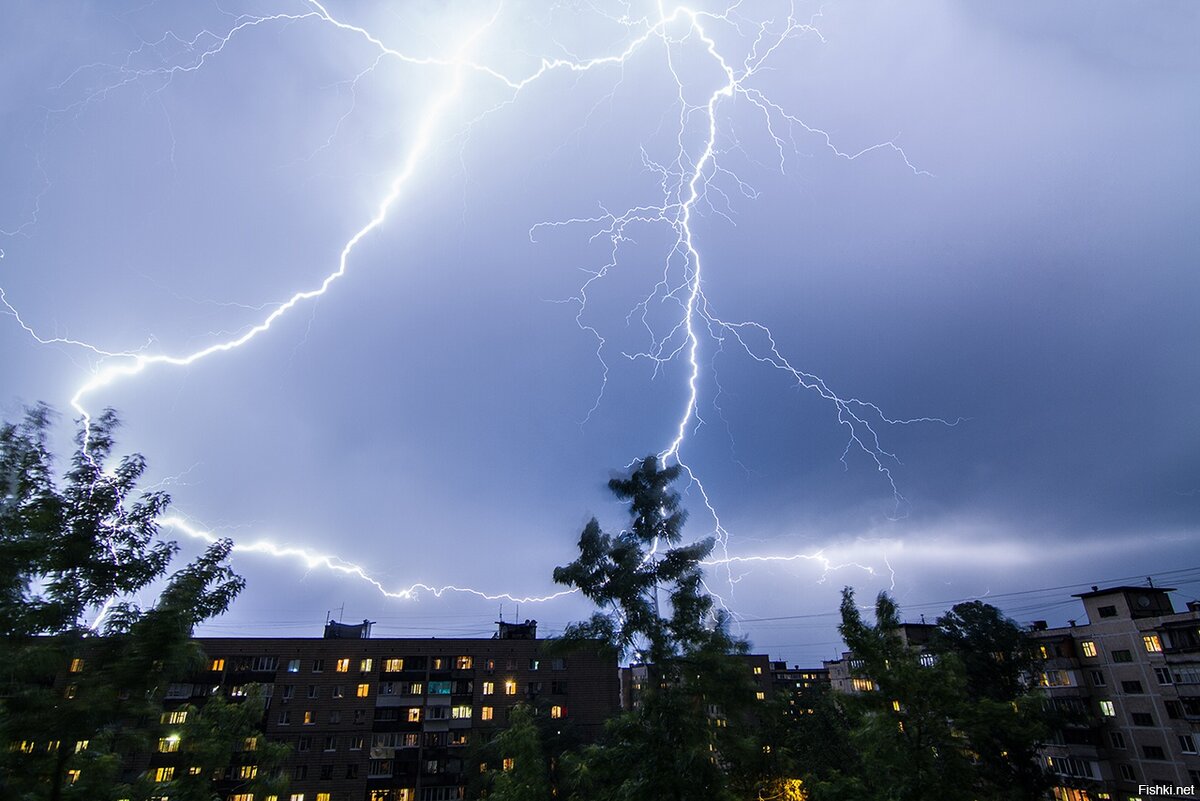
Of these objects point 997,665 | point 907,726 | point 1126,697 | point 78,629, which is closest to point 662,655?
point 907,726

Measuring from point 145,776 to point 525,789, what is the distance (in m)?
9.91

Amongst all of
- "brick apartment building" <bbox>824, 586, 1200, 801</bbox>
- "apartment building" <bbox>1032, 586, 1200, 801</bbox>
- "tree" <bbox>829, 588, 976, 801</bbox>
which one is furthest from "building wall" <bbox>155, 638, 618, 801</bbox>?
"tree" <bbox>829, 588, 976, 801</bbox>

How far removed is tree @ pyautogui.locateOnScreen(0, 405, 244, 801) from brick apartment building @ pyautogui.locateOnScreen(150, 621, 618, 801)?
114 feet

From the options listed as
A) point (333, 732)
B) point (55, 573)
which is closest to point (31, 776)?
point (55, 573)

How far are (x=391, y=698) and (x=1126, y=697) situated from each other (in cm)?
4347

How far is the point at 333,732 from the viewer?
1463 inches

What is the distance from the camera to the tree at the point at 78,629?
4465 millimetres

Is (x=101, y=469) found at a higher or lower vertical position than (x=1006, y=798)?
higher

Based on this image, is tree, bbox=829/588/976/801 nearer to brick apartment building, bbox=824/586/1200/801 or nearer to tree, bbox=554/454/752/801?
tree, bbox=554/454/752/801

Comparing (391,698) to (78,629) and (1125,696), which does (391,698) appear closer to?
(78,629)

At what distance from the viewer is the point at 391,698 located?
128 feet

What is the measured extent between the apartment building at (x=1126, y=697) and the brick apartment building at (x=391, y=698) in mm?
26081

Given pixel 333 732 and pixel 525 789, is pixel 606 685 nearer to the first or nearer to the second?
pixel 333 732

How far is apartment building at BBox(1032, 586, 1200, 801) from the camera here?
89.5ft
